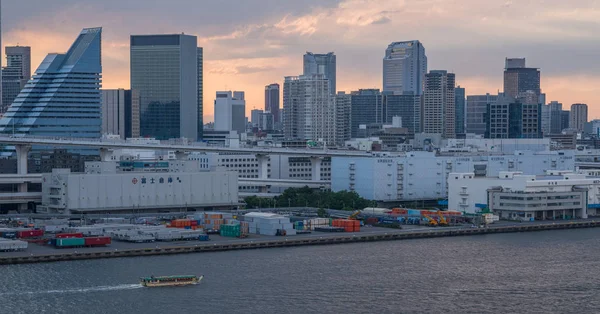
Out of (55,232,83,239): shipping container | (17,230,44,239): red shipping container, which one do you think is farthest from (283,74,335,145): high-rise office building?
(55,232,83,239): shipping container

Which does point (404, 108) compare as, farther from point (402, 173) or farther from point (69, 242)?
point (69, 242)

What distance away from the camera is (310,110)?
9144cm

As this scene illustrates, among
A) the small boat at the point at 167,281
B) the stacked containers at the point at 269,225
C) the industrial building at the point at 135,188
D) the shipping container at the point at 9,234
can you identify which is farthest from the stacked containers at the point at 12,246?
the industrial building at the point at 135,188

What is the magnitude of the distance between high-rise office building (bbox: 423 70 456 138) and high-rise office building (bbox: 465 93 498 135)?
7.08m

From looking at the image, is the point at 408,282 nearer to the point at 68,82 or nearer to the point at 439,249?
the point at 439,249

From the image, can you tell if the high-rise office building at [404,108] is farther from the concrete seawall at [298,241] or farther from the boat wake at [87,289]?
the boat wake at [87,289]

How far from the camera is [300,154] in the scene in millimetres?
48625

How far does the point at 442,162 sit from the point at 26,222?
57.8 feet

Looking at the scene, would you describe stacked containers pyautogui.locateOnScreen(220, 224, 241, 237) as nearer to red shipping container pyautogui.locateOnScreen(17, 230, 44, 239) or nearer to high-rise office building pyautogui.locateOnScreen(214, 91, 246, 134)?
red shipping container pyautogui.locateOnScreen(17, 230, 44, 239)

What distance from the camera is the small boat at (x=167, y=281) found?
73.6 feet

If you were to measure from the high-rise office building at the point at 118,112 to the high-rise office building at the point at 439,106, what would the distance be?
28849mm

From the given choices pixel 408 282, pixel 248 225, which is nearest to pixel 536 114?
pixel 248 225

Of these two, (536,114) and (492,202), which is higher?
(536,114)

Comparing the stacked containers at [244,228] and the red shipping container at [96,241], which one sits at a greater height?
the stacked containers at [244,228]
